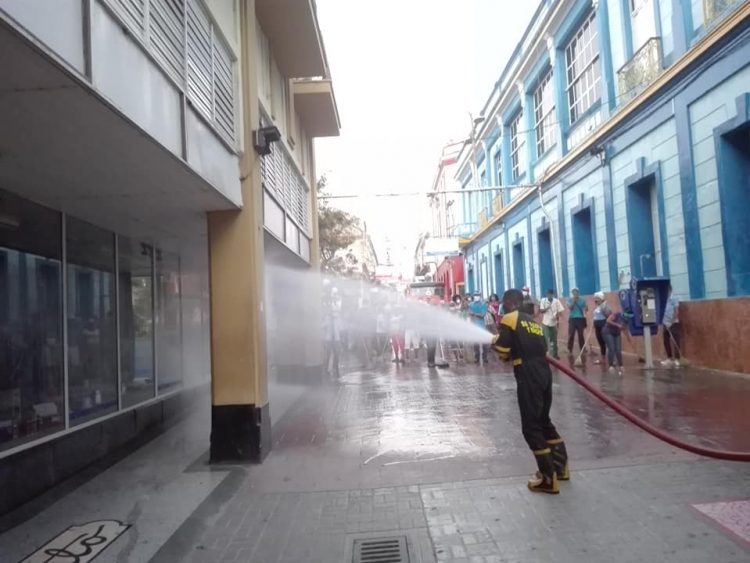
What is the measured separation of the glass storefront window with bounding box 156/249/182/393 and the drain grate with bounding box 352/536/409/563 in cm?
559

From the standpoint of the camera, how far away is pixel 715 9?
1130 centimetres

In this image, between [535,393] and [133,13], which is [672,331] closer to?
[535,393]

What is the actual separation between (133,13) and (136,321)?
5021 mm

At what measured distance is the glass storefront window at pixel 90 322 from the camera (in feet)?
23.6

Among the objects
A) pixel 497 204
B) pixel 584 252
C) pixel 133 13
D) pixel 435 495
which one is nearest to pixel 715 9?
pixel 584 252

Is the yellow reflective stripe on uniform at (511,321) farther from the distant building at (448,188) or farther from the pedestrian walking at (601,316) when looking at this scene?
the distant building at (448,188)

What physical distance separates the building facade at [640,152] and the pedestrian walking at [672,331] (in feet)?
0.75

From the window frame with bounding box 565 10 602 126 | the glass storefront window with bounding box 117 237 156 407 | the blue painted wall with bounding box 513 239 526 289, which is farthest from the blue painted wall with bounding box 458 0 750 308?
the glass storefront window with bounding box 117 237 156 407

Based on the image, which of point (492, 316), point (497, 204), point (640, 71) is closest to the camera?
point (640, 71)

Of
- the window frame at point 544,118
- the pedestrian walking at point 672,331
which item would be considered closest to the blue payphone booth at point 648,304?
the pedestrian walking at point 672,331

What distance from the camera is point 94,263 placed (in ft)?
25.9

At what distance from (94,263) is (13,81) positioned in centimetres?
451

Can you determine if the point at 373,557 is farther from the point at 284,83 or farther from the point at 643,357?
the point at 643,357

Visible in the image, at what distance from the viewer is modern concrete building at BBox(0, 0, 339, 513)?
4188mm
